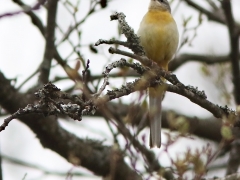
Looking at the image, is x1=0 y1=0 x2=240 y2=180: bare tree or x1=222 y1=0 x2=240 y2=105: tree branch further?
x1=222 y1=0 x2=240 y2=105: tree branch

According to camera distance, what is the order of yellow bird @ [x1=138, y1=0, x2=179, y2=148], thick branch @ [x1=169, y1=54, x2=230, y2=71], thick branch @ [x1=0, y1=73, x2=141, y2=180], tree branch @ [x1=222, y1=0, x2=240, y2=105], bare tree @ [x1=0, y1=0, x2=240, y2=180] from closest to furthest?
bare tree @ [x1=0, y1=0, x2=240, y2=180], thick branch @ [x1=0, y1=73, x2=141, y2=180], yellow bird @ [x1=138, y1=0, x2=179, y2=148], tree branch @ [x1=222, y1=0, x2=240, y2=105], thick branch @ [x1=169, y1=54, x2=230, y2=71]

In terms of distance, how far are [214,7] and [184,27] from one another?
1.33 metres

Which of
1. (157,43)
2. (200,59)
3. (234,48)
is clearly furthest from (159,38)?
(200,59)

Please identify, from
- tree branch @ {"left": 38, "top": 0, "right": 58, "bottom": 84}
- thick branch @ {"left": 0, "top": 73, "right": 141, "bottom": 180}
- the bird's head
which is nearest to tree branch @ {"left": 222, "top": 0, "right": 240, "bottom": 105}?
the bird's head

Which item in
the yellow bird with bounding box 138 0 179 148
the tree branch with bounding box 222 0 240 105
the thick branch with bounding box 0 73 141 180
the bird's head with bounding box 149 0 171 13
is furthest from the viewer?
the bird's head with bounding box 149 0 171 13

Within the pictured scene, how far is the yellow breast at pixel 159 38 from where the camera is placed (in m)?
5.12

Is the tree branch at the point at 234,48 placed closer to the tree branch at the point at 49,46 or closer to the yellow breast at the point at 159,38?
the yellow breast at the point at 159,38

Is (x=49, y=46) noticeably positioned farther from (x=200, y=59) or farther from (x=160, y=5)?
(x=200, y=59)

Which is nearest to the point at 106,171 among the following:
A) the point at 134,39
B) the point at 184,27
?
the point at 184,27

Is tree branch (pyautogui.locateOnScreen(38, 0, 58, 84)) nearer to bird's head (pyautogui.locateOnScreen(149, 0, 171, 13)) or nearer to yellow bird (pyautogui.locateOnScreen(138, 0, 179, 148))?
yellow bird (pyautogui.locateOnScreen(138, 0, 179, 148))

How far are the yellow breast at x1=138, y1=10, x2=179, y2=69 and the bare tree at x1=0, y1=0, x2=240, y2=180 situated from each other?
222 millimetres

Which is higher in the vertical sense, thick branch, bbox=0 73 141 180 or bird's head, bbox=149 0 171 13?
bird's head, bbox=149 0 171 13

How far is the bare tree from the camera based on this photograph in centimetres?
302

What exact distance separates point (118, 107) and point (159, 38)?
0.92 m
